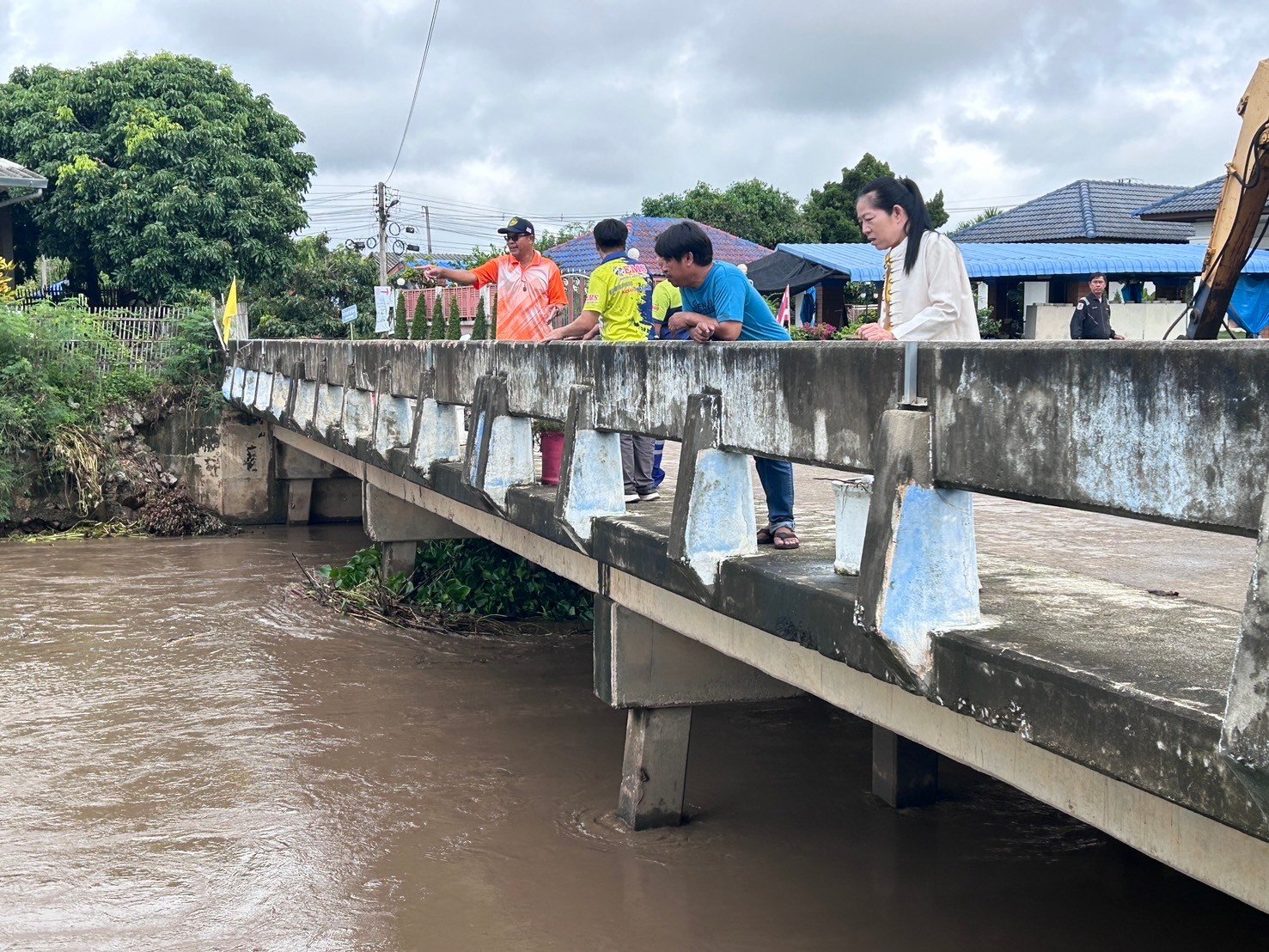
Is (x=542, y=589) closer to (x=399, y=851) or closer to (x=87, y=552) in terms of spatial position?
(x=399, y=851)

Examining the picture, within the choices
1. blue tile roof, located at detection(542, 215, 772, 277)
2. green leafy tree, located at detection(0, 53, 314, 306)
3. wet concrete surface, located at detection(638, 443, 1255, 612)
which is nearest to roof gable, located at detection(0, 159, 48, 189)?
green leafy tree, located at detection(0, 53, 314, 306)

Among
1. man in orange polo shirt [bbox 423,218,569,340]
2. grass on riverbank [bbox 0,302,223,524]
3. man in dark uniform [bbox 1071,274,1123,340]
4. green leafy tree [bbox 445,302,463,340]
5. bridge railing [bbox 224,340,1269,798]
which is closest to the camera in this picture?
bridge railing [bbox 224,340,1269,798]

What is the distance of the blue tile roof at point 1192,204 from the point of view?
75.9ft

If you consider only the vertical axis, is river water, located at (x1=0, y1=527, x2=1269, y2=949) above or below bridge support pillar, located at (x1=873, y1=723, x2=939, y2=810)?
below

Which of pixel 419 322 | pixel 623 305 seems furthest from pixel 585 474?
pixel 419 322

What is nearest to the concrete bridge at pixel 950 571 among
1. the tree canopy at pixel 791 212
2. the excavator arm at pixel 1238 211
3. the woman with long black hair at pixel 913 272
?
the woman with long black hair at pixel 913 272

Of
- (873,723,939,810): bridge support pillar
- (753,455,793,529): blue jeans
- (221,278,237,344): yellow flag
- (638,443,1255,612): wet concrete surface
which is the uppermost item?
(221,278,237,344): yellow flag

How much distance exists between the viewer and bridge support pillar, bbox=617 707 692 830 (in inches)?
238

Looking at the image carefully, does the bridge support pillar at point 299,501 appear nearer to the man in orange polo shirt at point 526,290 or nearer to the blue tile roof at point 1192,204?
the man in orange polo shirt at point 526,290

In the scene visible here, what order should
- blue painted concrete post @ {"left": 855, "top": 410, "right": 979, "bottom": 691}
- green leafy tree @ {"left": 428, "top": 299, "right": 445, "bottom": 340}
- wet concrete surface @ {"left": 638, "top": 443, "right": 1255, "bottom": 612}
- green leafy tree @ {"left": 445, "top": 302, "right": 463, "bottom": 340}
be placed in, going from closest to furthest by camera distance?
blue painted concrete post @ {"left": 855, "top": 410, "right": 979, "bottom": 691}, wet concrete surface @ {"left": 638, "top": 443, "right": 1255, "bottom": 612}, green leafy tree @ {"left": 445, "top": 302, "right": 463, "bottom": 340}, green leafy tree @ {"left": 428, "top": 299, "right": 445, "bottom": 340}

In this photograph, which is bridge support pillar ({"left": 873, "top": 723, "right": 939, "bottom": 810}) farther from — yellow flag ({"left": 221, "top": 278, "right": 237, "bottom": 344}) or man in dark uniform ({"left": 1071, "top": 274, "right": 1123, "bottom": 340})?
yellow flag ({"left": 221, "top": 278, "right": 237, "bottom": 344})

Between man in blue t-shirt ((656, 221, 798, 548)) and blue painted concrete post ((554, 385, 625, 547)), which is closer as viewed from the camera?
man in blue t-shirt ((656, 221, 798, 548))

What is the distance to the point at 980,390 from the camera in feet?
10.3

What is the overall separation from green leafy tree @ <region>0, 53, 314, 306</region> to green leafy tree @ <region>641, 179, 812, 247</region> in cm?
1859
